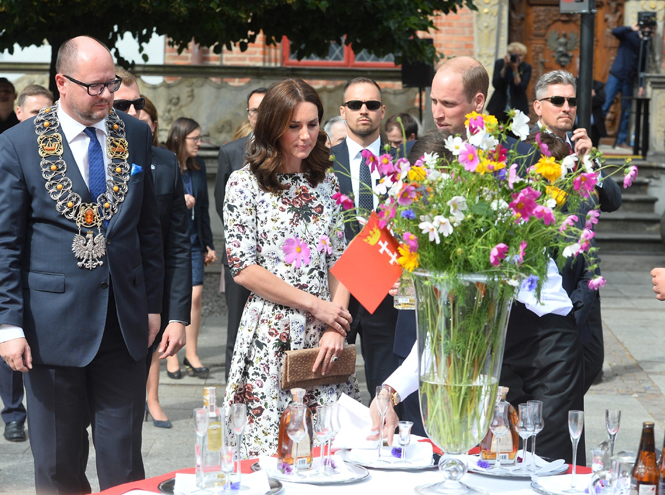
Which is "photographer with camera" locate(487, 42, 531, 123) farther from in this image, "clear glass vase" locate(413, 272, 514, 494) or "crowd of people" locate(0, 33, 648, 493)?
"clear glass vase" locate(413, 272, 514, 494)

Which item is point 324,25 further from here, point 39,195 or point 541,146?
point 541,146

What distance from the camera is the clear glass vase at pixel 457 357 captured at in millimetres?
2357

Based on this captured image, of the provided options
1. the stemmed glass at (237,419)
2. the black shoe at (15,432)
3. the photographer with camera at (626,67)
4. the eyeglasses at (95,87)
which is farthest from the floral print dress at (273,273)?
the photographer with camera at (626,67)

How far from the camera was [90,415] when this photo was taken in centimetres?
356

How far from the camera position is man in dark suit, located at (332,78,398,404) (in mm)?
4789

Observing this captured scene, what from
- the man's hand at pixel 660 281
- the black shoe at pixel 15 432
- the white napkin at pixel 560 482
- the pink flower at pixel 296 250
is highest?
the pink flower at pixel 296 250

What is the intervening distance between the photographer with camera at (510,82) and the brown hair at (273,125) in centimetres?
1041

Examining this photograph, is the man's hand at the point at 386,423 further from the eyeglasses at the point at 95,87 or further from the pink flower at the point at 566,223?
the eyeglasses at the point at 95,87

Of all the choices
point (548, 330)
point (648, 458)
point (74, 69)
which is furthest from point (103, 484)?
point (648, 458)

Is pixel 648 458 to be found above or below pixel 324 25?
below

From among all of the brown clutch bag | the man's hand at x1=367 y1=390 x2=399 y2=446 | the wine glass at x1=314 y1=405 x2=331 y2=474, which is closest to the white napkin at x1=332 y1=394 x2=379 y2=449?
the man's hand at x1=367 y1=390 x2=399 y2=446

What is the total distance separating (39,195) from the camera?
3.26m

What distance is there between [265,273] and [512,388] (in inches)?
41.5

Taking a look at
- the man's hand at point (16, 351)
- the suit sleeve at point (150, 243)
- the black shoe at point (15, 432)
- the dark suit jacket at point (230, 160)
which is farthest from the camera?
the dark suit jacket at point (230, 160)
